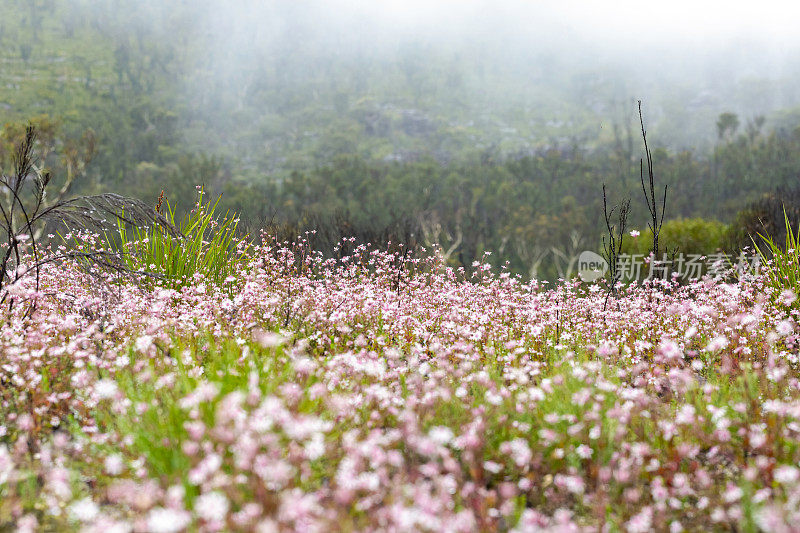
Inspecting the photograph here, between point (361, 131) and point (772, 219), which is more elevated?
point (361, 131)

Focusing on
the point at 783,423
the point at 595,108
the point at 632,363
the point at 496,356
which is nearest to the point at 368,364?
the point at 496,356

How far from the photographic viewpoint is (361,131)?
139750 millimetres

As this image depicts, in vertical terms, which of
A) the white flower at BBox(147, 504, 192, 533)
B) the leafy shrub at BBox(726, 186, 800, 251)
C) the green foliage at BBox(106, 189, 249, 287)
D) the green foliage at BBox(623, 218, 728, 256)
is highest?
the white flower at BBox(147, 504, 192, 533)

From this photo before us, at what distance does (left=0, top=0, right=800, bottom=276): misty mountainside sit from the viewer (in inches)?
2141

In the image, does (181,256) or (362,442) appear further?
(181,256)

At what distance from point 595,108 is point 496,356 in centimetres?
19984

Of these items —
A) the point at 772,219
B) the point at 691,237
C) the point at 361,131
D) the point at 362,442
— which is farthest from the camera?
the point at 361,131

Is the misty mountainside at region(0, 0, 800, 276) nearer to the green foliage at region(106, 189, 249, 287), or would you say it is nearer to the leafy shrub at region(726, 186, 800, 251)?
the green foliage at region(106, 189, 249, 287)

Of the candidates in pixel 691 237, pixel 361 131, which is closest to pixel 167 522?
pixel 691 237

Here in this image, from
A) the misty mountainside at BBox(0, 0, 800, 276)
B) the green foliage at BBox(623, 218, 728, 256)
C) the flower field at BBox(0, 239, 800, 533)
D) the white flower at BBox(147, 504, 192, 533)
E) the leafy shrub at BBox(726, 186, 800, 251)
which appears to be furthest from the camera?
the misty mountainside at BBox(0, 0, 800, 276)

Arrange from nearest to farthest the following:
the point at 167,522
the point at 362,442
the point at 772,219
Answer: the point at 167,522 → the point at 362,442 → the point at 772,219

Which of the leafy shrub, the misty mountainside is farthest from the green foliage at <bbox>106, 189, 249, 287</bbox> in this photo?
the leafy shrub

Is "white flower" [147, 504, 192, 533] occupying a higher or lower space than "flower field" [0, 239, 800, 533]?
higher

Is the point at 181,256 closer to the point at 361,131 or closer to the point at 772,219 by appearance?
the point at 772,219
